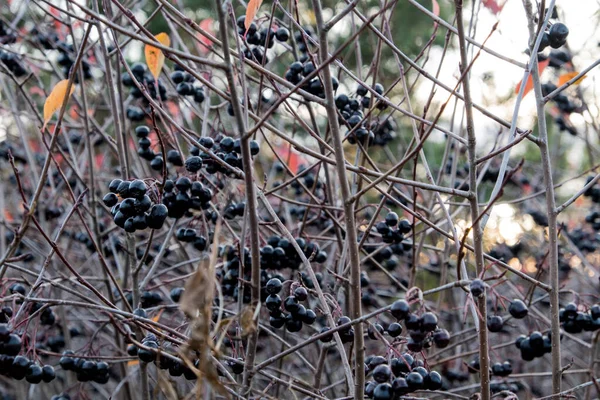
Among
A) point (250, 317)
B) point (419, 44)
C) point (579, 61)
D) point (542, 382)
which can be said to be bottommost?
point (250, 317)

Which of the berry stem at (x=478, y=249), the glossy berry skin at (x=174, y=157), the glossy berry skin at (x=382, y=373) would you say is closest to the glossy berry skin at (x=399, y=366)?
the glossy berry skin at (x=382, y=373)

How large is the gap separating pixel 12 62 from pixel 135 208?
2.05 metres

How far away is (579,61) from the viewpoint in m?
5.39

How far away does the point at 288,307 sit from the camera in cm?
209

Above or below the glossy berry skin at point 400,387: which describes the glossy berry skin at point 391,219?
above

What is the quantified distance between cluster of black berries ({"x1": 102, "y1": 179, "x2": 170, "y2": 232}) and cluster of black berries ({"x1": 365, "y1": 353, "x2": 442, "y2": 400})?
2.88 ft

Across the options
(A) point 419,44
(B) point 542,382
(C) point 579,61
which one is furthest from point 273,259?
(A) point 419,44

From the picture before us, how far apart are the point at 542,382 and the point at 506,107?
2866mm

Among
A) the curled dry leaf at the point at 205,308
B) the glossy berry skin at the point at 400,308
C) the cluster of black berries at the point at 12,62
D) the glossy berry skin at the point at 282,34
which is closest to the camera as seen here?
the curled dry leaf at the point at 205,308

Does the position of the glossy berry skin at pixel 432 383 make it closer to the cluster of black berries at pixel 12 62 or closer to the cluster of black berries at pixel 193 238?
the cluster of black berries at pixel 193 238

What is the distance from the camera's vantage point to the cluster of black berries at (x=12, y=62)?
3.54 m

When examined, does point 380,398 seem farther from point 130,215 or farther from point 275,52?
point 275,52

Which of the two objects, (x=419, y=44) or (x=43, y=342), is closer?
(x=43, y=342)

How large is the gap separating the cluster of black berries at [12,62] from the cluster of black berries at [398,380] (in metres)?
2.87
